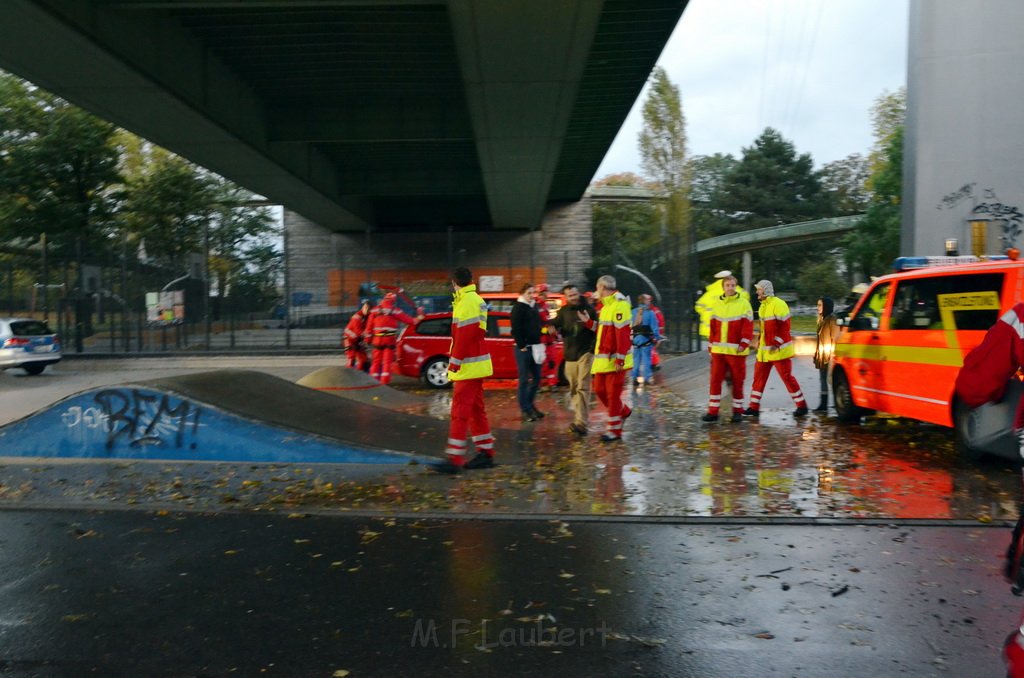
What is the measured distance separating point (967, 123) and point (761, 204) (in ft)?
186

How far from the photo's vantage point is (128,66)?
48.2 ft

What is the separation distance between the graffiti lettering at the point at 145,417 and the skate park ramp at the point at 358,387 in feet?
18.4

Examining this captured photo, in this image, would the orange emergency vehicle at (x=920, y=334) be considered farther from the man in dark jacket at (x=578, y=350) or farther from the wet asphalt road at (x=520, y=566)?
the man in dark jacket at (x=578, y=350)

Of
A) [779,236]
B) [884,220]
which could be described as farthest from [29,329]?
[779,236]

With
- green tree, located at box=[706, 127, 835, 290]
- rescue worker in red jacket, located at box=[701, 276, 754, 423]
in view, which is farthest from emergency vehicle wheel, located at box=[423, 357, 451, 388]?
green tree, located at box=[706, 127, 835, 290]

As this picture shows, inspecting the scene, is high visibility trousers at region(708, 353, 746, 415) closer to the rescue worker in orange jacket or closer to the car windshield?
the rescue worker in orange jacket

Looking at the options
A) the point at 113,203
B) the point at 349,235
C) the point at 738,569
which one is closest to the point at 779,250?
the point at 349,235

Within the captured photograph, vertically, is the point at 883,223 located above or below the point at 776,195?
below

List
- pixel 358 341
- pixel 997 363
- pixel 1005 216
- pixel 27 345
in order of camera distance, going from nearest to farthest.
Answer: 1. pixel 997 363
2. pixel 1005 216
3. pixel 358 341
4. pixel 27 345

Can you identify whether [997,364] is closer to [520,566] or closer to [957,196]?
[520,566]

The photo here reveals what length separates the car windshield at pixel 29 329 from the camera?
21.2 m

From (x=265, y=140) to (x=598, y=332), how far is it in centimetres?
1470

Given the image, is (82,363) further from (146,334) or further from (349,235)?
(349,235)

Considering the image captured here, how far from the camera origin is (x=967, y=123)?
54.4 ft
